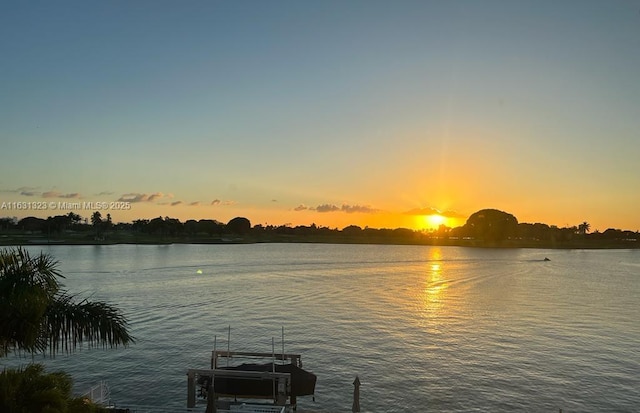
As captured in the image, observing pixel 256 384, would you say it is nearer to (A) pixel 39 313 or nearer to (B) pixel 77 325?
(B) pixel 77 325

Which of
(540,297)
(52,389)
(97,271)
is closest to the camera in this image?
(52,389)

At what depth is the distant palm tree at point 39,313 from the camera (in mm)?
12578

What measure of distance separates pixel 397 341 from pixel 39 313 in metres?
46.3

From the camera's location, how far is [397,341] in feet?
180

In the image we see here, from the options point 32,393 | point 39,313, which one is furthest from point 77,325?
point 32,393

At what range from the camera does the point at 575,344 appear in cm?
5378

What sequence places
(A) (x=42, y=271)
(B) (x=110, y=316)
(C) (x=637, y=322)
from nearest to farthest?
(A) (x=42, y=271)
(B) (x=110, y=316)
(C) (x=637, y=322)

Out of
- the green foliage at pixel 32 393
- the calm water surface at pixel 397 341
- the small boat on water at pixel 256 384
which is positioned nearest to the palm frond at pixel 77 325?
the green foliage at pixel 32 393

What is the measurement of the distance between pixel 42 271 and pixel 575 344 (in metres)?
54.4

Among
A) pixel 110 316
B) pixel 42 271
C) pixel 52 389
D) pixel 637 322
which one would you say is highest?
pixel 42 271

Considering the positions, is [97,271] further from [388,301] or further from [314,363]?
[314,363]

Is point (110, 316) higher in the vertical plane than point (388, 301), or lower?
higher

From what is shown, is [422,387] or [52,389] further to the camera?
[422,387]

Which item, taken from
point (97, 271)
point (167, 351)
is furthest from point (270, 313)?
point (97, 271)
